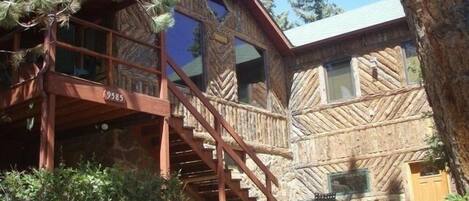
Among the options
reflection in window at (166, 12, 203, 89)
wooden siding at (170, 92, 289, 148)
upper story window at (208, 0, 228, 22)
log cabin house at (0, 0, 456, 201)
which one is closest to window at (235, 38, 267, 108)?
log cabin house at (0, 0, 456, 201)

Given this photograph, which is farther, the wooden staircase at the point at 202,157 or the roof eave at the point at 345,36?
the roof eave at the point at 345,36

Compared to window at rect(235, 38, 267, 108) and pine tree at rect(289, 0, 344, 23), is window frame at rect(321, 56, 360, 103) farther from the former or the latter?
pine tree at rect(289, 0, 344, 23)

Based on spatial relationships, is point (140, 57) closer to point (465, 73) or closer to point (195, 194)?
point (195, 194)

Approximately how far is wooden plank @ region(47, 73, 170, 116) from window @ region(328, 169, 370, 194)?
21.7 feet

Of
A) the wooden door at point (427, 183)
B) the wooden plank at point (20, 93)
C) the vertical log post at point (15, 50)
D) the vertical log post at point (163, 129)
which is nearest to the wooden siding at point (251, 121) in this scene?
the vertical log post at point (163, 129)

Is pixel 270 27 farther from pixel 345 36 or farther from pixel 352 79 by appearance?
pixel 352 79

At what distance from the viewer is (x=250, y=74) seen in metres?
15.0

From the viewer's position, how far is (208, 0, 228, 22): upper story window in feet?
47.2

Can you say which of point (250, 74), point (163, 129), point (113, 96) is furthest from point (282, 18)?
point (113, 96)

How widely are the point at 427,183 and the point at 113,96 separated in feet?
27.6

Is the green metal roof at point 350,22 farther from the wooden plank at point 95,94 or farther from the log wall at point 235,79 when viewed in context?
the wooden plank at point 95,94

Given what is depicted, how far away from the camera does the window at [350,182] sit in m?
14.5

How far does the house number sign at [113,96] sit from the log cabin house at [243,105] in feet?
0.07

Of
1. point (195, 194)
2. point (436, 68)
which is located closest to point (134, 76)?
point (195, 194)
